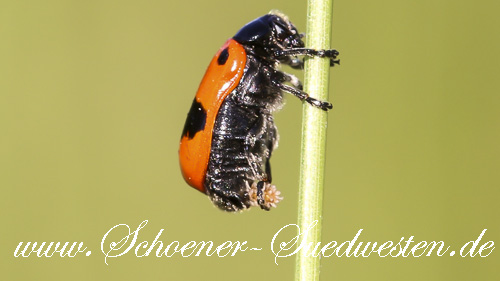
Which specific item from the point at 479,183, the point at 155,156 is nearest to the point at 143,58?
the point at 155,156

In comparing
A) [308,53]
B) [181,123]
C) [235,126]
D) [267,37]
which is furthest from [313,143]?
[181,123]

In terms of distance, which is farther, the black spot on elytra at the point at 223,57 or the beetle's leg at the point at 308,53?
the black spot on elytra at the point at 223,57

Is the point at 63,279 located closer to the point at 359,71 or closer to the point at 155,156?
the point at 155,156

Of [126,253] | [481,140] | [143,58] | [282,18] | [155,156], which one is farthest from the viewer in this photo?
[143,58]

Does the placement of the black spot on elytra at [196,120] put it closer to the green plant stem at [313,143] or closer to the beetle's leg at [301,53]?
the beetle's leg at [301,53]

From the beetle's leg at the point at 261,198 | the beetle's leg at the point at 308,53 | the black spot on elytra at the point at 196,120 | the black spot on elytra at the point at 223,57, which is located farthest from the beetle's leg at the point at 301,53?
the beetle's leg at the point at 261,198

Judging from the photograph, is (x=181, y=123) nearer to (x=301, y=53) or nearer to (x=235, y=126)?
(x=235, y=126)
